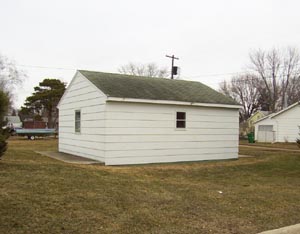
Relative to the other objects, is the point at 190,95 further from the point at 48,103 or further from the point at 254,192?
the point at 48,103

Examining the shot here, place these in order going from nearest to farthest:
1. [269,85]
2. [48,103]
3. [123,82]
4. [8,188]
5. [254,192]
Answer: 1. [8,188]
2. [254,192]
3. [123,82]
4. [48,103]
5. [269,85]

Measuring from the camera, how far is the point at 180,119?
584 inches

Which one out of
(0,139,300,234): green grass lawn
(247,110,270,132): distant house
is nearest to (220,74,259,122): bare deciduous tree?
(247,110,270,132): distant house

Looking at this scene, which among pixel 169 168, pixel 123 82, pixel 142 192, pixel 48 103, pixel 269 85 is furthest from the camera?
pixel 269 85

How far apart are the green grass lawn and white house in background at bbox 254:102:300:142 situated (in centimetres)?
2649

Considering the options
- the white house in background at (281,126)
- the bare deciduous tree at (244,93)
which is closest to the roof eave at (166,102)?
the white house in background at (281,126)

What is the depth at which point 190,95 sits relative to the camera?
15.7 meters

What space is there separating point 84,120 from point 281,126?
27.2 m

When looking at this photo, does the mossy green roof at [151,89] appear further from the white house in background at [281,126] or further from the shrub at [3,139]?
the white house in background at [281,126]

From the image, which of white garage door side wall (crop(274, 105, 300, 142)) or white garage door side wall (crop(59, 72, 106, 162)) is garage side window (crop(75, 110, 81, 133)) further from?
white garage door side wall (crop(274, 105, 300, 142))

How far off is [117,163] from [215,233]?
25.9 ft

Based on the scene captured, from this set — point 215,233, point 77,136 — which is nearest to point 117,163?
point 77,136

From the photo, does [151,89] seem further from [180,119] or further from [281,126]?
[281,126]

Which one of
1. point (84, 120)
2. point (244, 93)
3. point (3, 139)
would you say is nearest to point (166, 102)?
point (84, 120)
